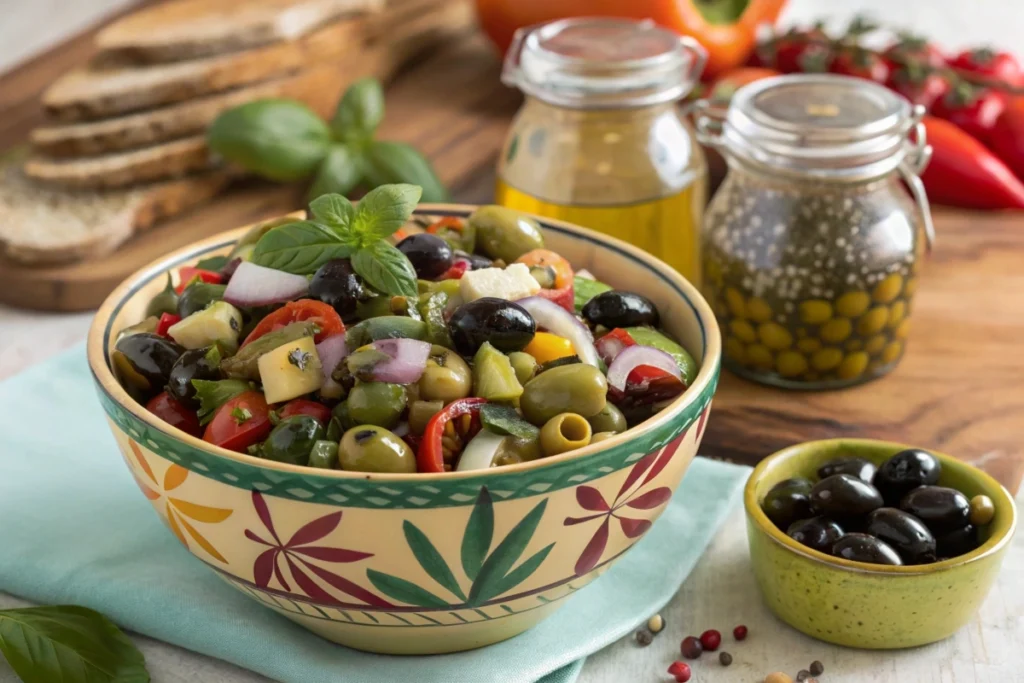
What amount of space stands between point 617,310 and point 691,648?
549 millimetres

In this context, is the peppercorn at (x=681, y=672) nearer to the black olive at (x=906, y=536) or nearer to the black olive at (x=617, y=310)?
the black olive at (x=906, y=536)

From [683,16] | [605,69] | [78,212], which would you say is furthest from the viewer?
[683,16]

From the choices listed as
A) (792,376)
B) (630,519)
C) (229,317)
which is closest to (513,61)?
(792,376)

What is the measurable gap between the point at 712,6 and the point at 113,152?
1974 mm

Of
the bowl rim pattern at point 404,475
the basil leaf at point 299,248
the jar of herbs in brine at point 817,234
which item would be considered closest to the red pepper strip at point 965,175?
the jar of herbs in brine at point 817,234

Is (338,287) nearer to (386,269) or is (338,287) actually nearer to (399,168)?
(386,269)

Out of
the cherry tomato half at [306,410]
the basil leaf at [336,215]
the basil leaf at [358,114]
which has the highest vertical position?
the basil leaf at [336,215]

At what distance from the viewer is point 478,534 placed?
1654mm

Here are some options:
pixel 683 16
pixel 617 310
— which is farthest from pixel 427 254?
pixel 683 16

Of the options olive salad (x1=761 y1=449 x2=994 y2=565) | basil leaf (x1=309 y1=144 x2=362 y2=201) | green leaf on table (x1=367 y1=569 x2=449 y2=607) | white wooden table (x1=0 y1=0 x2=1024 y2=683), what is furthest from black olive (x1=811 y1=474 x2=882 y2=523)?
basil leaf (x1=309 y1=144 x2=362 y2=201)

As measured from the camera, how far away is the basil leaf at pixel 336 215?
1.94 metres

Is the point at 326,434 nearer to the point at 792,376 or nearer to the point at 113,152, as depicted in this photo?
the point at 792,376

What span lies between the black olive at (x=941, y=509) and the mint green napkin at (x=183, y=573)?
1.30 feet

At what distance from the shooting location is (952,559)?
6.09 feet
